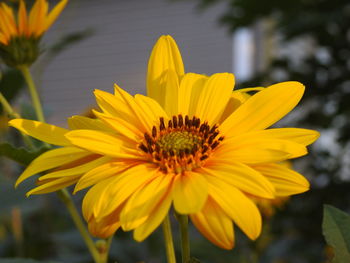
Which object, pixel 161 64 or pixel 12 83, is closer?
pixel 161 64

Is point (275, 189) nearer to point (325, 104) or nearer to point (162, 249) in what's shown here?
point (162, 249)

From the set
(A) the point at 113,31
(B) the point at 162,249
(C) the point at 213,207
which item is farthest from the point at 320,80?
(A) the point at 113,31

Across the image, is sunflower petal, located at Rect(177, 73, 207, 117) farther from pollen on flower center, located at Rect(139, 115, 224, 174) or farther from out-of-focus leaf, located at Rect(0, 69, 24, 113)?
out-of-focus leaf, located at Rect(0, 69, 24, 113)

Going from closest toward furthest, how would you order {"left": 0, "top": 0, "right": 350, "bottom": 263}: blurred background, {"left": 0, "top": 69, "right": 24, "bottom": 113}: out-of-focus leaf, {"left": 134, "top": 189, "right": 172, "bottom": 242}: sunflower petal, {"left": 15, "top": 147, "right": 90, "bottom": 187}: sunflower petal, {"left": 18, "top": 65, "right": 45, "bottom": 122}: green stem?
{"left": 134, "top": 189, "right": 172, "bottom": 242}: sunflower petal < {"left": 15, "top": 147, "right": 90, "bottom": 187}: sunflower petal < {"left": 18, "top": 65, "right": 45, "bottom": 122}: green stem < {"left": 0, "top": 69, "right": 24, "bottom": 113}: out-of-focus leaf < {"left": 0, "top": 0, "right": 350, "bottom": 263}: blurred background

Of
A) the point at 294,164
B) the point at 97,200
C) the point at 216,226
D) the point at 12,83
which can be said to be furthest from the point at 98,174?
the point at 294,164

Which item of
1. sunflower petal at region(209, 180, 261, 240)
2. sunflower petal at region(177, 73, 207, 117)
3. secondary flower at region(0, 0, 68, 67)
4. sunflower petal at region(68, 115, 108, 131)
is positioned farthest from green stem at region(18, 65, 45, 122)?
sunflower petal at region(209, 180, 261, 240)

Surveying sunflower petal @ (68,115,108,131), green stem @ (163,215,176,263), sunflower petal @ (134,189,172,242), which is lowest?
green stem @ (163,215,176,263)

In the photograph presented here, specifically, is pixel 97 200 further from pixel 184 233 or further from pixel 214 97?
pixel 214 97

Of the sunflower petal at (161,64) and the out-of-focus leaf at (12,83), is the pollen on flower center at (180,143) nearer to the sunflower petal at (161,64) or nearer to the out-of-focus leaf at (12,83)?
the sunflower petal at (161,64)
